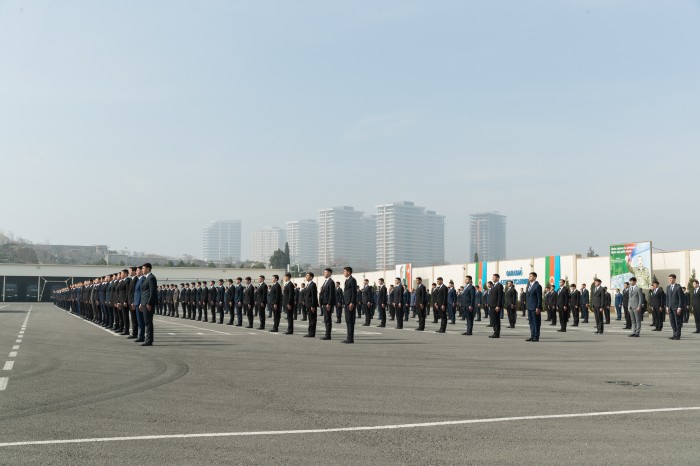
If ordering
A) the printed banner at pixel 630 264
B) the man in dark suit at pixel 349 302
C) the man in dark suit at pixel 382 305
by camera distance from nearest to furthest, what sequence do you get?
1. the man in dark suit at pixel 349 302
2. the man in dark suit at pixel 382 305
3. the printed banner at pixel 630 264

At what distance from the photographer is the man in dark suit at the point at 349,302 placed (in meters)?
20.8

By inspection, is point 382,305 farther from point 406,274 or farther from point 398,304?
point 406,274

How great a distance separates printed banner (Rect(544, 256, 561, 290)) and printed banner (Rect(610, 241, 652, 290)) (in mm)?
8114

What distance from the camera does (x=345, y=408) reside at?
8969 mm

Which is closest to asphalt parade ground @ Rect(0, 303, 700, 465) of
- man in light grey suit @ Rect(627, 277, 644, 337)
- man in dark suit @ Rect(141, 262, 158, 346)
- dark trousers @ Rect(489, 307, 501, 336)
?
man in dark suit @ Rect(141, 262, 158, 346)

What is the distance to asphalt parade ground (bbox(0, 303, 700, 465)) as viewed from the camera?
661cm

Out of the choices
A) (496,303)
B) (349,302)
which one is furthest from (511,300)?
(349,302)

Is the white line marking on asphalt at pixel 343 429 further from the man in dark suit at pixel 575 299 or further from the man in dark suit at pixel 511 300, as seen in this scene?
the man in dark suit at pixel 575 299

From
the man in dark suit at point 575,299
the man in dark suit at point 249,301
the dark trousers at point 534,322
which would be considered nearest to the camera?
the dark trousers at point 534,322

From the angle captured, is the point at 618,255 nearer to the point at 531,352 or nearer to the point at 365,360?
the point at 531,352

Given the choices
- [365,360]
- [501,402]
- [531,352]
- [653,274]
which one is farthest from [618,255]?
[501,402]

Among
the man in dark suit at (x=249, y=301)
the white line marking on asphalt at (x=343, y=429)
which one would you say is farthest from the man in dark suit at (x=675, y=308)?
the white line marking on asphalt at (x=343, y=429)

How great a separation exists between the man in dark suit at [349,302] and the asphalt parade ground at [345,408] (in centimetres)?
389

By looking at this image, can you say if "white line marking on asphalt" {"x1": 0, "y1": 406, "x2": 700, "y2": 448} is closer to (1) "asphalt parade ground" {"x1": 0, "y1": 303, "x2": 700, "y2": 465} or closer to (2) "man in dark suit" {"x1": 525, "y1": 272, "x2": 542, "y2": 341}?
(1) "asphalt parade ground" {"x1": 0, "y1": 303, "x2": 700, "y2": 465}
